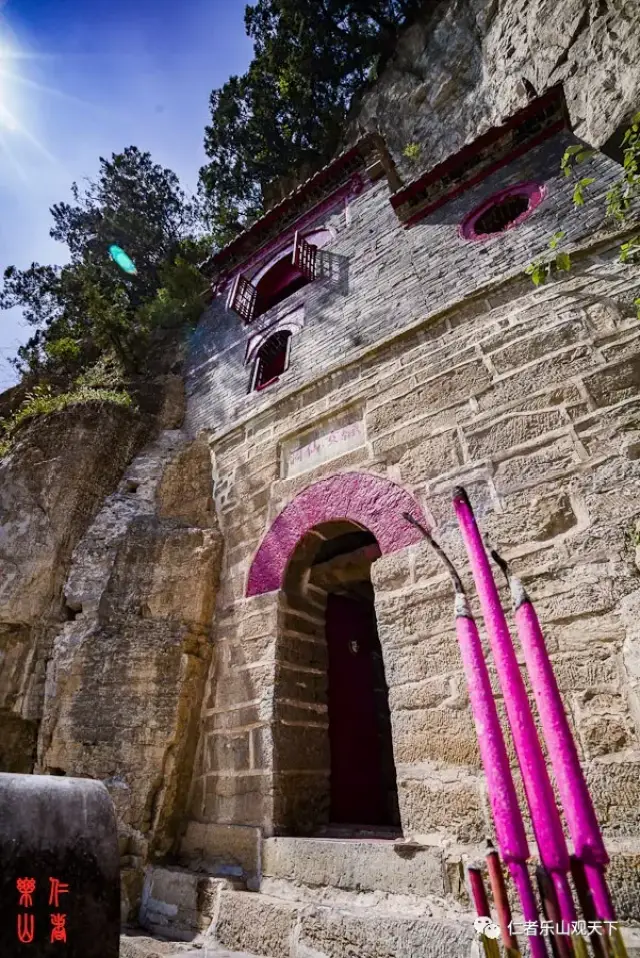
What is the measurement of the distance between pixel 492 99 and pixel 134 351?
7467mm

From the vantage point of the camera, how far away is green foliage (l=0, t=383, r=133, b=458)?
5523mm

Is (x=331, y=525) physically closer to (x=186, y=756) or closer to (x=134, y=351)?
(x=186, y=756)

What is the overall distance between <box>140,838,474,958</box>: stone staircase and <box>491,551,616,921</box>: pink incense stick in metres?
1.20

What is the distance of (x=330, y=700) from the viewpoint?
3.79m

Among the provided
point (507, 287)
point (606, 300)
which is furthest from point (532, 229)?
point (606, 300)

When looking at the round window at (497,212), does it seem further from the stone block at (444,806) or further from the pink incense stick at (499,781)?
the stone block at (444,806)

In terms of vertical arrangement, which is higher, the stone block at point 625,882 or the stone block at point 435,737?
the stone block at point 435,737

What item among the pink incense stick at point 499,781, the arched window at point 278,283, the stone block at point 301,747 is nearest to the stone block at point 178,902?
the stone block at point 301,747

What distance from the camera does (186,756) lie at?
3465 millimetres

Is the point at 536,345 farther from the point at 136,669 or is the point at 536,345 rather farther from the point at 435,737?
the point at 136,669

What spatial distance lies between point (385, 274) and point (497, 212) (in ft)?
4.17

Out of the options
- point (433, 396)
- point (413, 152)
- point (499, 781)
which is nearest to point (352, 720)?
point (433, 396)

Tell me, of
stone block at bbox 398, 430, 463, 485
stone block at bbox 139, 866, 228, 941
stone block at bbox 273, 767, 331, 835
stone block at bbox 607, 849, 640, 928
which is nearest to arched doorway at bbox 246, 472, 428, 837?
stone block at bbox 273, 767, 331, 835

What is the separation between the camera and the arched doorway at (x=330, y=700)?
127 inches
